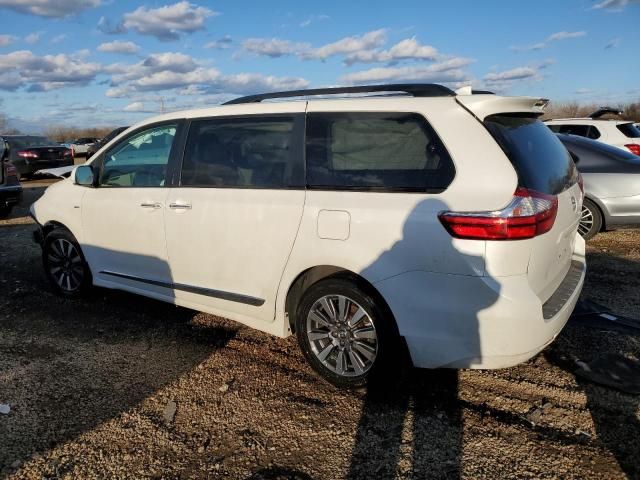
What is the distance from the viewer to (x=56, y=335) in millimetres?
4352

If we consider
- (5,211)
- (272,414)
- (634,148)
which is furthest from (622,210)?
(5,211)

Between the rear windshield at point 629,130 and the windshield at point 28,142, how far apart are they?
17067 mm

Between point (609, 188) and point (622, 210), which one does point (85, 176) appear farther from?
point (622, 210)

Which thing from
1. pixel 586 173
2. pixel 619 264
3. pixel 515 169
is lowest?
pixel 619 264

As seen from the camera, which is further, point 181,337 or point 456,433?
point 181,337

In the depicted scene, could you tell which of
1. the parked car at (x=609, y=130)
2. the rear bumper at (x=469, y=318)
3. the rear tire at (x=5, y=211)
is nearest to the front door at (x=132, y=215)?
the rear bumper at (x=469, y=318)

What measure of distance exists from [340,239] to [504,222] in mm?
961

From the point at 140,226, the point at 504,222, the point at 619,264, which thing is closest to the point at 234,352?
the point at 140,226

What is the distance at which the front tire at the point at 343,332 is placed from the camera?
122 inches

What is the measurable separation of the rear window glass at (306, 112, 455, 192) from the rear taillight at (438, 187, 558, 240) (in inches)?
9.2

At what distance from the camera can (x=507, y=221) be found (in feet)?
8.68

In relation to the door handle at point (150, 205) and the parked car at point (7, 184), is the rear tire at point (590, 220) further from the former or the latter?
the parked car at point (7, 184)

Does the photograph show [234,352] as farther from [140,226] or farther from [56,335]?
[56,335]

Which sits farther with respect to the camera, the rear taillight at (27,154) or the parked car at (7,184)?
the rear taillight at (27,154)
